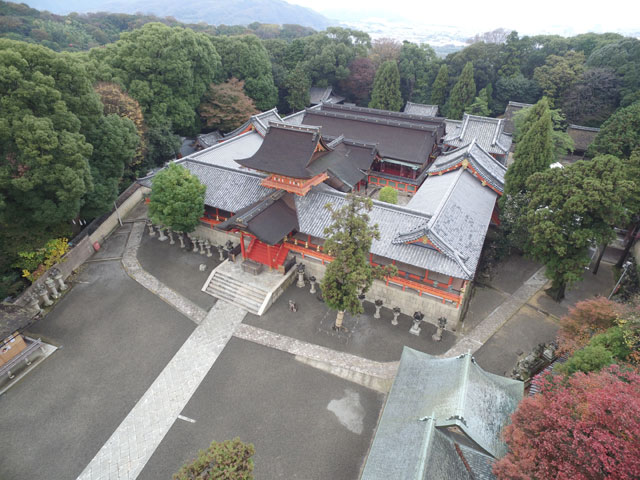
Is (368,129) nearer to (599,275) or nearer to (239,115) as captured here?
(239,115)

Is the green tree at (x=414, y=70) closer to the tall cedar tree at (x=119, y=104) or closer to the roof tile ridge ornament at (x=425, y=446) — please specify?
the tall cedar tree at (x=119, y=104)

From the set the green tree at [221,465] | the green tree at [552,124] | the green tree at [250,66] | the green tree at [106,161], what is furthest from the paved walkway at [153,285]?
the green tree at [250,66]

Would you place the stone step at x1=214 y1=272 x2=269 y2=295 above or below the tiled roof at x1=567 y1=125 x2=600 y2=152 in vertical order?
below

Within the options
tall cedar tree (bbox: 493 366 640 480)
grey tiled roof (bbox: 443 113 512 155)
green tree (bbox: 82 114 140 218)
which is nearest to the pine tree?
grey tiled roof (bbox: 443 113 512 155)

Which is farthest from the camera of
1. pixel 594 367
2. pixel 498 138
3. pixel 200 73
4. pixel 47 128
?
pixel 200 73

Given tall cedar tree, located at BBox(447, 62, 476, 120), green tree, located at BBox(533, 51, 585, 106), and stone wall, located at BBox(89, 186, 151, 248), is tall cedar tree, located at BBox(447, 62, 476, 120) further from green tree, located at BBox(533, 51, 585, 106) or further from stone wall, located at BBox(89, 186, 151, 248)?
stone wall, located at BBox(89, 186, 151, 248)

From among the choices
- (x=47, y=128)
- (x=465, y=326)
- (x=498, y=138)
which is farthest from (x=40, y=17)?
(x=465, y=326)

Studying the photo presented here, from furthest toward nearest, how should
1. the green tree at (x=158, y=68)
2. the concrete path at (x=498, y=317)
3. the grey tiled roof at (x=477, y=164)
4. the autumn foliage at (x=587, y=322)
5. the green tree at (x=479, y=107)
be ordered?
the green tree at (x=479, y=107) < the green tree at (x=158, y=68) < the grey tiled roof at (x=477, y=164) < the concrete path at (x=498, y=317) < the autumn foliage at (x=587, y=322)
